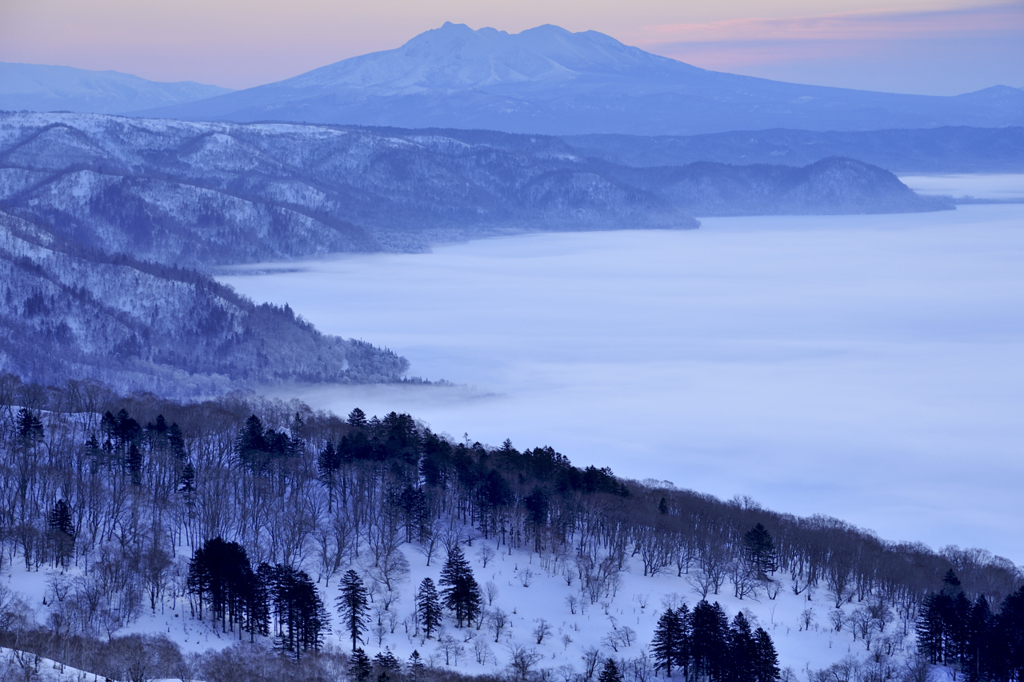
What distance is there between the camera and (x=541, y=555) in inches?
3575

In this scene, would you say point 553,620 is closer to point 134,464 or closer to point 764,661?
point 764,661

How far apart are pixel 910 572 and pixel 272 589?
52231 mm

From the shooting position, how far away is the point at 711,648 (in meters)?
74.5

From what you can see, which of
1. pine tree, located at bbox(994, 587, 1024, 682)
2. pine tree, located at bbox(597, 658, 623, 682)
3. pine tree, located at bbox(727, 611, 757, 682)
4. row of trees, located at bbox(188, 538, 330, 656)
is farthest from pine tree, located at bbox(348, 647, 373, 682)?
pine tree, located at bbox(994, 587, 1024, 682)

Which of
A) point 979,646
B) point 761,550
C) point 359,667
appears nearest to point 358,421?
point 761,550

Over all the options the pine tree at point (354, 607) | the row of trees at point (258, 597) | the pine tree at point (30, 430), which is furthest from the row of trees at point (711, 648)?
the pine tree at point (30, 430)

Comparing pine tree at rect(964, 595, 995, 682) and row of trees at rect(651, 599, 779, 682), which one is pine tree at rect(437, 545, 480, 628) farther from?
pine tree at rect(964, 595, 995, 682)

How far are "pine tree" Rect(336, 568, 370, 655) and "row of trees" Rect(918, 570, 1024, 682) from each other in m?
40.4

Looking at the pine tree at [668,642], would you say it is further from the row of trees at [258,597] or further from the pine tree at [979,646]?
the row of trees at [258,597]

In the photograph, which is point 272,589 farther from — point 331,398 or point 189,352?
point 189,352

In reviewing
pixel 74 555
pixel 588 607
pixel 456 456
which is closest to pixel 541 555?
pixel 588 607

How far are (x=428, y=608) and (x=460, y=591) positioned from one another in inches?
115

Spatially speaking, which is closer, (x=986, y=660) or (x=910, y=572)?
(x=986, y=660)

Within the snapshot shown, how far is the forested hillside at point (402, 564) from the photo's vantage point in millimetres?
74688
